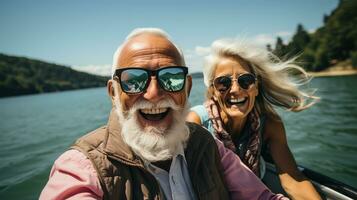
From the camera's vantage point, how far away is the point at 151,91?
180 cm

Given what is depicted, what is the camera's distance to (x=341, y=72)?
2128 inches

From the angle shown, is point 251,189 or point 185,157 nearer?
point 185,157

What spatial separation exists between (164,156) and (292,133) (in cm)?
1011

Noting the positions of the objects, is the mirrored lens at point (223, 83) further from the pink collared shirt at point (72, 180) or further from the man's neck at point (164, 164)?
the pink collared shirt at point (72, 180)

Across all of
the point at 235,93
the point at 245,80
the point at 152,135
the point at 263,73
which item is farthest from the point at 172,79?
the point at 263,73

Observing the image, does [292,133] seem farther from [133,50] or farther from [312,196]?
[133,50]

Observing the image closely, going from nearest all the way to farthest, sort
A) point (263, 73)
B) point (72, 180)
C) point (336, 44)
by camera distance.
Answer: point (72, 180)
point (263, 73)
point (336, 44)

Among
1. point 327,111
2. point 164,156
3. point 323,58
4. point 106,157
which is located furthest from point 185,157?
point 323,58

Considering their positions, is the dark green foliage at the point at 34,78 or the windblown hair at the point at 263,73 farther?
the dark green foliage at the point at 34,78

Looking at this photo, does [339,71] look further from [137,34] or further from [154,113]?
[154,113]

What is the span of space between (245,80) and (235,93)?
21 cm

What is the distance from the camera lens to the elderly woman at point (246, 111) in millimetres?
3248

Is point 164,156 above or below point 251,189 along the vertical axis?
above

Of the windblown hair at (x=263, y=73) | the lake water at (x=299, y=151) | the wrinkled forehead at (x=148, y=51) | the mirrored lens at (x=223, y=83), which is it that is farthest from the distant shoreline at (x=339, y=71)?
the wrinkled forehead at (x=148, y=51)
